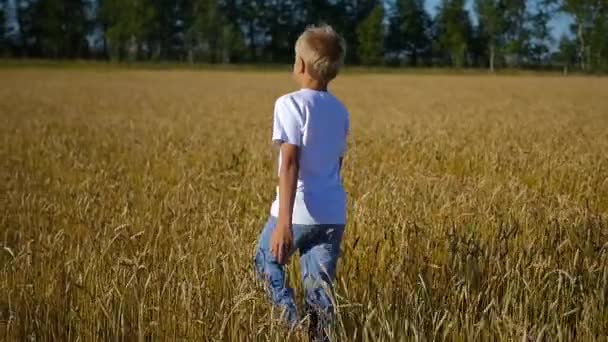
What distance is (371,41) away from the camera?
8331 centimetres

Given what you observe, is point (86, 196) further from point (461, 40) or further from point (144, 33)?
point (461, 40)

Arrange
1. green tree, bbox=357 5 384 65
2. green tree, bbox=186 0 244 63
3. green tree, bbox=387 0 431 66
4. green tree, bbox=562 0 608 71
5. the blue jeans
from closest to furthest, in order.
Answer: the blue jeans
green tree, bbox=562 0 608 71
green tree, bbox=186 0 244 63
green tree, bbox=357 5 384 65
green tree, bbox=387 0 431 66

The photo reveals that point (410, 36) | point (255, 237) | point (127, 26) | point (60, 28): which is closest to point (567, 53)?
point (410, 36)

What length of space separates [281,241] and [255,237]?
1403mm

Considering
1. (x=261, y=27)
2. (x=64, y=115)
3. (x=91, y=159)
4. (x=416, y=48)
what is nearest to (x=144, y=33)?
(x=261, y=27)

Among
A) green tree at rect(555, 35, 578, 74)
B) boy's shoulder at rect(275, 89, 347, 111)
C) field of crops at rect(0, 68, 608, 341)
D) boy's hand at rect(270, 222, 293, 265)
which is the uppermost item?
green tree at rect(555, 35, 578, 74)

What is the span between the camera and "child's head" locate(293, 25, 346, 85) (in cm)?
257

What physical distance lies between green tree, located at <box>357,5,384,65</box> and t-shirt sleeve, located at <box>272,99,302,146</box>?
264 feet

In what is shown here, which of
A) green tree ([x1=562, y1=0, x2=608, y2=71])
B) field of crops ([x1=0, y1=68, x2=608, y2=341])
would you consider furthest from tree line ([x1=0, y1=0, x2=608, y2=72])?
field of crops ([x1=0, y1=68, x2=608, y2=341])

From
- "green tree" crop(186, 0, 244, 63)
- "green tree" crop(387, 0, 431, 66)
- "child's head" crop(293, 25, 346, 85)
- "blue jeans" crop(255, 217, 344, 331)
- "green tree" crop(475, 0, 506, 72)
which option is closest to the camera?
"child's head" crop(293, 25, 346, 85)

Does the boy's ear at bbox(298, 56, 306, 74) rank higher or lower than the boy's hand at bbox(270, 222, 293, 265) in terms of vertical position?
higher

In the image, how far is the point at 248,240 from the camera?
3.92 meters

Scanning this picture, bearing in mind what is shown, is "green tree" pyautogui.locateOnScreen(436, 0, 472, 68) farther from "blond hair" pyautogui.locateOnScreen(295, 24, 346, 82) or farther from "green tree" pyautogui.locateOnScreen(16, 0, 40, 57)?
"blond hair" pyautogui.locateOnScreen(295, 24, 346, 82)

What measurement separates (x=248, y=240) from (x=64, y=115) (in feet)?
40.5
